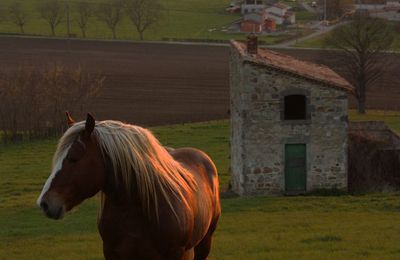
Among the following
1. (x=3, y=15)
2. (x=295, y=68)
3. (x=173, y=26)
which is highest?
(x=295, y=68)

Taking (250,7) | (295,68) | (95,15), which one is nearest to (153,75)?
(295,68)

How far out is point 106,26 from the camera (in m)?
110

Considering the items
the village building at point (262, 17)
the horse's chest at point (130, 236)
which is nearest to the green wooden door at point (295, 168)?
the horse's chest at point (130, 236)

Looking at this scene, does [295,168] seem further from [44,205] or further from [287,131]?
[44,205]

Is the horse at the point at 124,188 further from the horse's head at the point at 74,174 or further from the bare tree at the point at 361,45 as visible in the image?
the bare tree at the point at 361,45

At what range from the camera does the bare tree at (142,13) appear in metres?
105

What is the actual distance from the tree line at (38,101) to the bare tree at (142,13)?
5638 cm

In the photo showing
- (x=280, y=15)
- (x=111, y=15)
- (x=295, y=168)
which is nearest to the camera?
(x=295, y=168)

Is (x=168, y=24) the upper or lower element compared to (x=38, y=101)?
upper

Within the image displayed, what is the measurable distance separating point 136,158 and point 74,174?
1.68 feet

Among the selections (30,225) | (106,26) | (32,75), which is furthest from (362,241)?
(106,26)

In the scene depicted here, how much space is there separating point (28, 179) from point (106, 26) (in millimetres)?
83941

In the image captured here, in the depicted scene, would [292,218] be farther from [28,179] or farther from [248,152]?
[28,179]

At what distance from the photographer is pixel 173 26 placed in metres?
110
